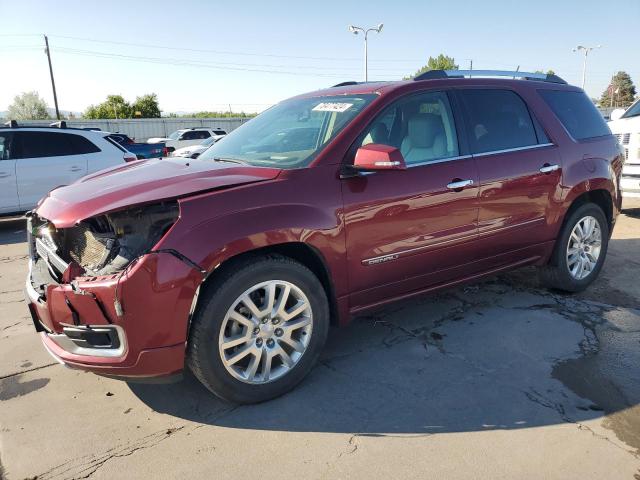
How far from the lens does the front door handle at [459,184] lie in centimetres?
334

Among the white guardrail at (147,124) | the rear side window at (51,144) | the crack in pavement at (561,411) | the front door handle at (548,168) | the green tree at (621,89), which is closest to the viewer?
the crack in pavement at (561,411)

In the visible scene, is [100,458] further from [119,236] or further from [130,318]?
[119,236]

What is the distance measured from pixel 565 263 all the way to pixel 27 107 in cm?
7748

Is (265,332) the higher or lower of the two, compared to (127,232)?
lower

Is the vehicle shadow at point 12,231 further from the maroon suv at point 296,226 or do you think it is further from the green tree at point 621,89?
the green tree at point 621,89

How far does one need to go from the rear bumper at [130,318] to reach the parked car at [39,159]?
21.4ft

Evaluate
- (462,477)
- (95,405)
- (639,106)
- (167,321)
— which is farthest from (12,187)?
(639,106)

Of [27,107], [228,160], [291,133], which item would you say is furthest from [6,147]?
[27,107]

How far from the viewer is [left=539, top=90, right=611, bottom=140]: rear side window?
428cm

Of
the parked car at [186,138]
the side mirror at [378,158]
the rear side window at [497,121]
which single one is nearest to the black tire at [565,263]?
the rear side window at [497,121]

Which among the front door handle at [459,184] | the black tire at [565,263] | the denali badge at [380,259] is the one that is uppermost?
the front door handle at [459,184]

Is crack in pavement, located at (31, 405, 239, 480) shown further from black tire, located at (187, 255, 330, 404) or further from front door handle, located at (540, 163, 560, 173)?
front door handle, located at (540, 163, 560, 173)

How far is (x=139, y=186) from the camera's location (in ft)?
8.79

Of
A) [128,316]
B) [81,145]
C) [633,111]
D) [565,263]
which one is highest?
[633,111]
